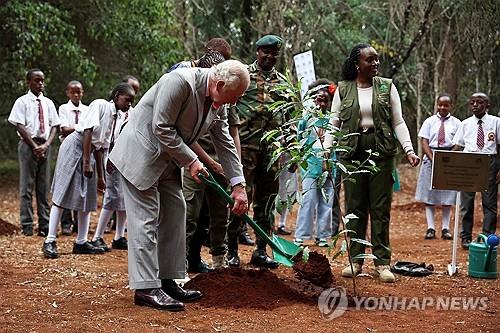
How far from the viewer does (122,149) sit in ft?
15.6

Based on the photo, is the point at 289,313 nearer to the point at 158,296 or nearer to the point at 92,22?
the point at 158,296

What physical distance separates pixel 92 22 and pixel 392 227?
269 inches

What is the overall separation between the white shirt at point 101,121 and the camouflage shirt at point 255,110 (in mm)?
1803

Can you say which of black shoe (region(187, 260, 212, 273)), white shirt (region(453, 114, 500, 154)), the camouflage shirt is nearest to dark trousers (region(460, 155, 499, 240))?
white shirt (region(453, 114, 500, 154))

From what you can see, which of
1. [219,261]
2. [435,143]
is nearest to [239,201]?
[219,261]

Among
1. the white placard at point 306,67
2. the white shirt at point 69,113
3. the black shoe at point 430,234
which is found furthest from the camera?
the white placard at point 306,67

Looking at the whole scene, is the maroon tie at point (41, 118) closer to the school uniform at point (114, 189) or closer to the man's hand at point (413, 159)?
the school uniform at point (114, 189)

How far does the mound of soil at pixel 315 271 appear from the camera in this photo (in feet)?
18.1

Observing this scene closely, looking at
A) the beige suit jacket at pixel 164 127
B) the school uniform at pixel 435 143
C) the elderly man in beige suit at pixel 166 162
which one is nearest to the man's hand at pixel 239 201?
the elderly man in beige suit at pixel 166 162

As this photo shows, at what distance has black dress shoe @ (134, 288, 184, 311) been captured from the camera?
468cm

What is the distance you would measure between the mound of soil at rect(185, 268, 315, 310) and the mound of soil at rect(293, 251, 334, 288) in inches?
9.1

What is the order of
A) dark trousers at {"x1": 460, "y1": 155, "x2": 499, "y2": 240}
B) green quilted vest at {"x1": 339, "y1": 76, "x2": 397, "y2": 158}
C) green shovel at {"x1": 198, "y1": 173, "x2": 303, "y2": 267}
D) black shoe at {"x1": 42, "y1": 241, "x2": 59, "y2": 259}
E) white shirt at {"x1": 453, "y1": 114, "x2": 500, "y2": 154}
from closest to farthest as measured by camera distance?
green shovel at {"x1": 198, "y1": 173, "x2": 303, "y2": 267} → green quilted vest at {"x1": 339, "y1": 76, "x2": 397, "y2": 158} → black shoe at {"x1": 42, "y1": 241, "x2": 59, "y2": 259} → white shirt at {"x1": 453, "y1": 114, "x2": 500, "y2": 154} → dark trousers at {"x1": 460, "y1": 155, "x2": 499, "y2": 240}

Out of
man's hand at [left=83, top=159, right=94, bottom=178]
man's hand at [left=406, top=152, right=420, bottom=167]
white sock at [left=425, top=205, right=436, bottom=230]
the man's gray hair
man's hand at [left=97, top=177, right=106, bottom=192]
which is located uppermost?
the man's gray hair

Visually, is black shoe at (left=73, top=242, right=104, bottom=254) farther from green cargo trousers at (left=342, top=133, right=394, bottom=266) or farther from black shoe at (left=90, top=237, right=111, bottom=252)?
green cargo trousers at (left=342, top=133, right=394, bottom=266)
